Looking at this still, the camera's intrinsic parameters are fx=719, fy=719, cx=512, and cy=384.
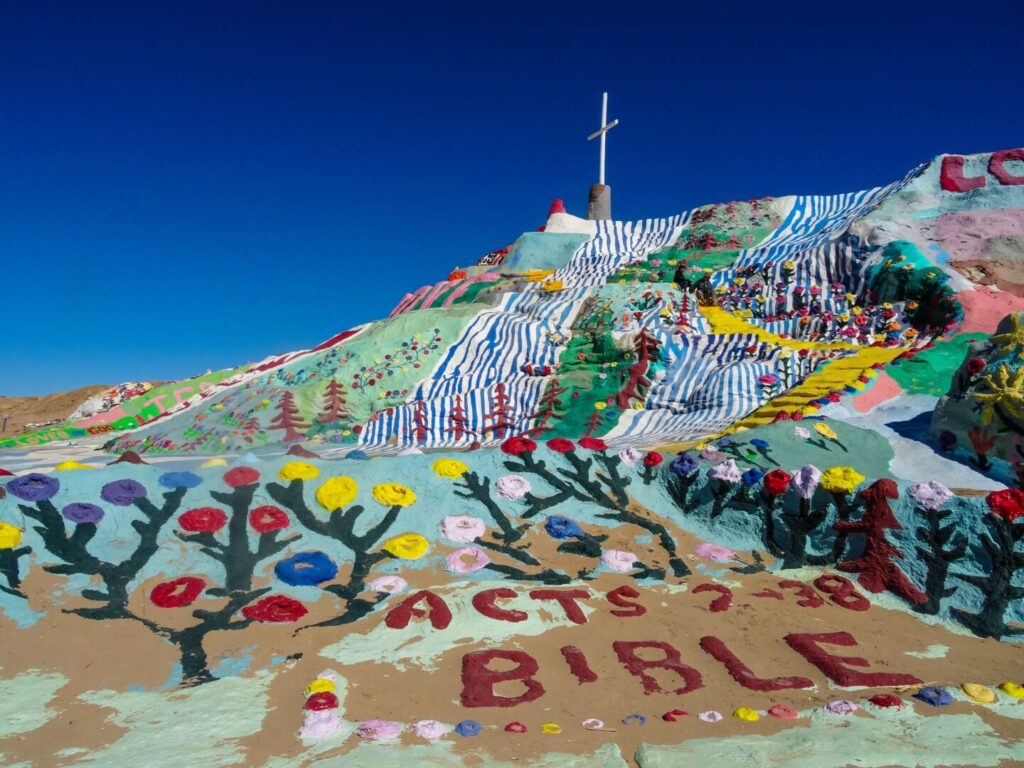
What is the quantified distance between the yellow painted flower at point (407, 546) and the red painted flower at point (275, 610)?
23.8 inches

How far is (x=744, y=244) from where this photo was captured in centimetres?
1256

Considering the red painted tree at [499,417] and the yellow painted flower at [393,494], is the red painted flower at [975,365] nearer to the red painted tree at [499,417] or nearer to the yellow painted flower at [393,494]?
the yellow painted flower at [393,494]

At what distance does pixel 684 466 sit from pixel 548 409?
4169 mm

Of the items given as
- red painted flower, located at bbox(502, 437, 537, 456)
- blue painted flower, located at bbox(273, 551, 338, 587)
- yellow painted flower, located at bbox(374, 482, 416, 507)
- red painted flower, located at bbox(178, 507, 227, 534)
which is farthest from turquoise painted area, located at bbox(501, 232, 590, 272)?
blue painted flower, located at bbox(273, 551, 338, 587)

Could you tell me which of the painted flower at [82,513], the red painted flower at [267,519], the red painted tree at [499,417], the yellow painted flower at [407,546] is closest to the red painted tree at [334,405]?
the red painted tree at [499,417]

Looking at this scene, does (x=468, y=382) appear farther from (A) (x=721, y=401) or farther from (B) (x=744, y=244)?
(B) (x=744, y=244)

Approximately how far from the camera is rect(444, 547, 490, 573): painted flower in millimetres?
3771

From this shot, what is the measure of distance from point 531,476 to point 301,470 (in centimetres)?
137

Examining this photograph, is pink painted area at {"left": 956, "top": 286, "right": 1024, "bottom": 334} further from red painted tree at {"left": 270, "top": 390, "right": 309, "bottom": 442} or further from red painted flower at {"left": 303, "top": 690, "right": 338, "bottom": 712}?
red painted flower at {"left": 303, "top": 690, "right": 338, "bottom": 712}

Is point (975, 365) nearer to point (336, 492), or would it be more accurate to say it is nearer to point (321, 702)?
point (336, 492)

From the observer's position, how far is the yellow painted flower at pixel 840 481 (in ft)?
13.4

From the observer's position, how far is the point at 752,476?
14.3ft

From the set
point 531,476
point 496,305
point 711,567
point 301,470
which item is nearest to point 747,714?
point 711,567

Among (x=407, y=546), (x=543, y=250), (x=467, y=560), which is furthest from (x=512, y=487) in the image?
(x=543, y=250)
